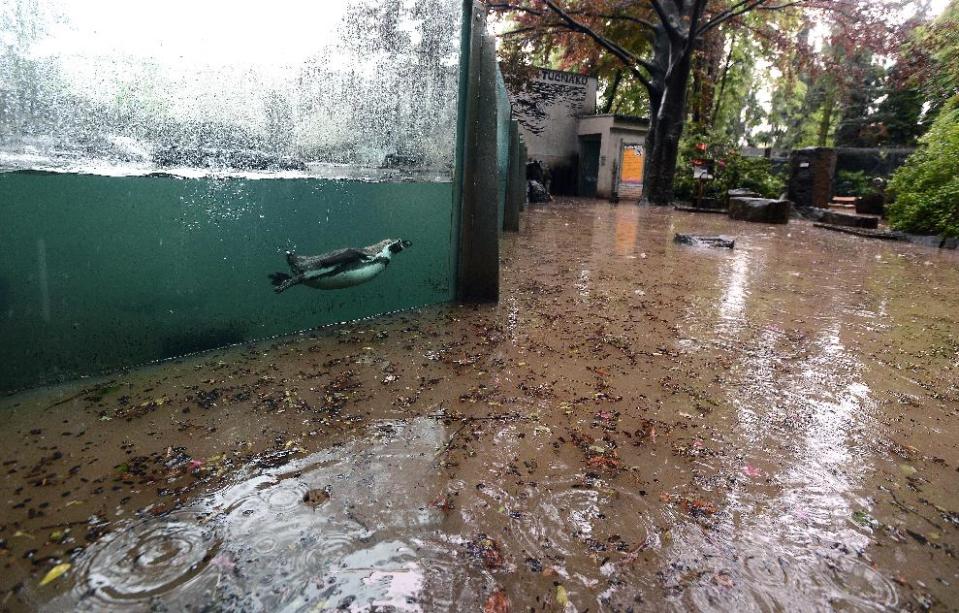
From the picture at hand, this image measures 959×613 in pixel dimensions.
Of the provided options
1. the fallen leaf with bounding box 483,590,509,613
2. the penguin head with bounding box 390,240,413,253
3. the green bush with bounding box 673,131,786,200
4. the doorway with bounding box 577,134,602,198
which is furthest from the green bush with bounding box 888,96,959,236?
the doorway with bounding box 577,134,602,198

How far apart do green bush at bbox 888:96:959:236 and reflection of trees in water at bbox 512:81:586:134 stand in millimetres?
13082

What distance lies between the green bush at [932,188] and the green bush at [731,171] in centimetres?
654

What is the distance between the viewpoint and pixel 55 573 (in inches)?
54.4

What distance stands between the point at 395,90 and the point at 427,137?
0.35 meters

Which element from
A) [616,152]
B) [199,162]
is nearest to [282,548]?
[199,162]

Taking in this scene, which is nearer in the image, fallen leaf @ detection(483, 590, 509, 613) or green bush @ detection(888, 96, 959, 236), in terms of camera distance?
fallen leaf @ detection(483, 590, 509, 613)

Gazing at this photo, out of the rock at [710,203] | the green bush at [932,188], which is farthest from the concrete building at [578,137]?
the green bush at [932,188]

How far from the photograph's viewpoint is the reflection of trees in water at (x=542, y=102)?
20531 millimetres

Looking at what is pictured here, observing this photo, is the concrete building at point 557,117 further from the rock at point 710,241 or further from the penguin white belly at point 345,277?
the penguin white belly at point 345,277

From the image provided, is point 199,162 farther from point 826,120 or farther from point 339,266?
point 826,120

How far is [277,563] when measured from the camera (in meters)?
1.45

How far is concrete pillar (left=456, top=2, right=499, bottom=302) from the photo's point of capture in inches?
146

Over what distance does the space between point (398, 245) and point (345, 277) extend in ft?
1.42

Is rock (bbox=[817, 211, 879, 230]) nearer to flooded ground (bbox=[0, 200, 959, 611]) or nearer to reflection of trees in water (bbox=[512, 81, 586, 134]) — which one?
flooded ground (bbox=[0, 200, 959, 611])
